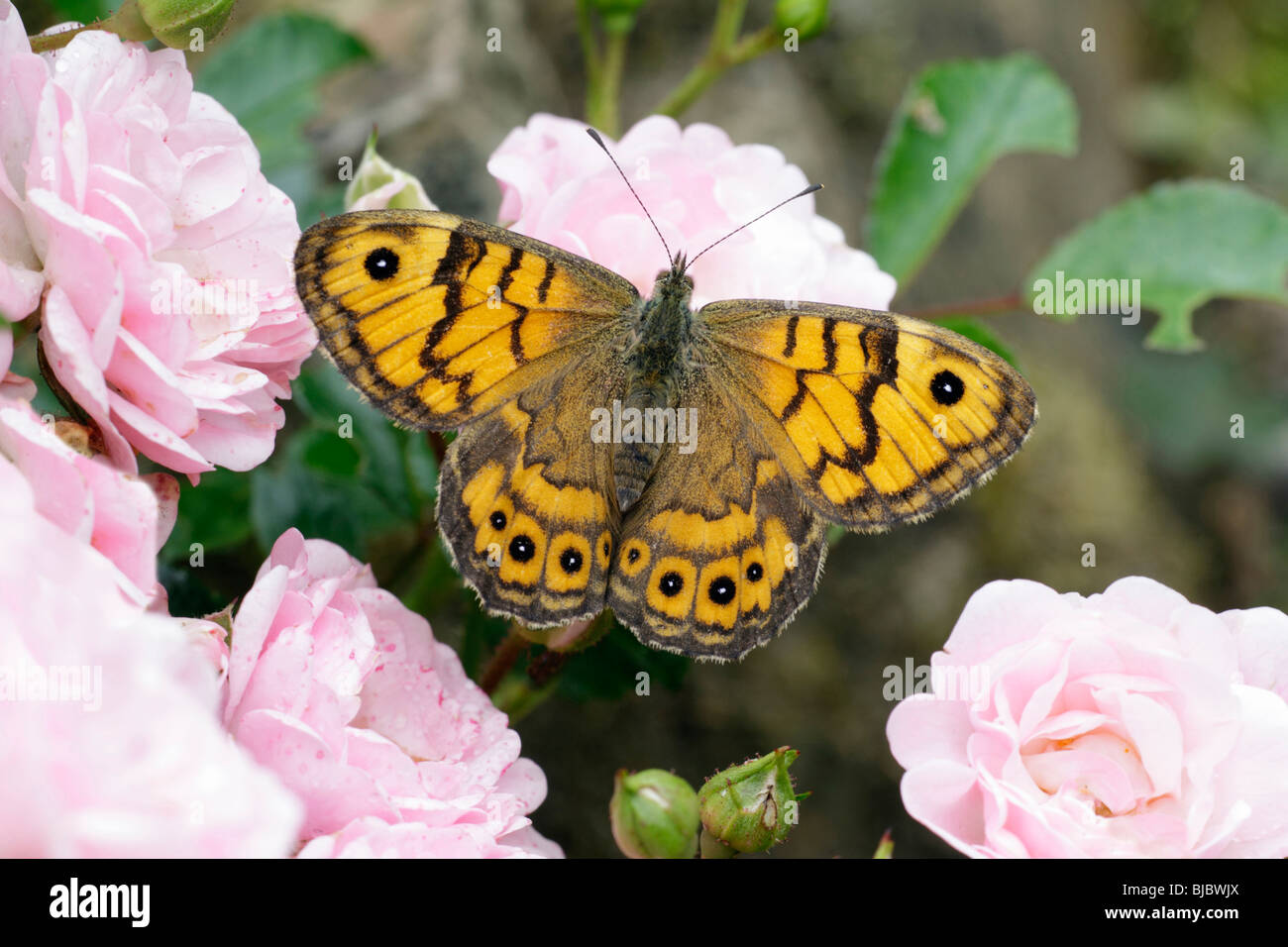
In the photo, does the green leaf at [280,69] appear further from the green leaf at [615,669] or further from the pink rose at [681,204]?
the green leaf at [615,669]

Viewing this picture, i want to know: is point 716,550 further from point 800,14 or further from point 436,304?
point 800,14

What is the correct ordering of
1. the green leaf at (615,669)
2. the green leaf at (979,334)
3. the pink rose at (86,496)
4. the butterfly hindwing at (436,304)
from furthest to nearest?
the green leaf at (979,334) < the green leaf at (615,669) < the butterfly hindwing at (436,304) < the pink rose at (86,496)

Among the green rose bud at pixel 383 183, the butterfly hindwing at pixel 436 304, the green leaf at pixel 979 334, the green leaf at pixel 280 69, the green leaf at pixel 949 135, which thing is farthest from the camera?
the green leaf at pixel 949 135

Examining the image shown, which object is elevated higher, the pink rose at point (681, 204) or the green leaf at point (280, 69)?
the green leaf at point (280, 69)

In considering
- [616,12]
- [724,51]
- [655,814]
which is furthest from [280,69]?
[655,814]

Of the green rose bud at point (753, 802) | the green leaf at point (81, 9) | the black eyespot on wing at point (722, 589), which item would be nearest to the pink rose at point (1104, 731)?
the green rose bud at point (753, 802)

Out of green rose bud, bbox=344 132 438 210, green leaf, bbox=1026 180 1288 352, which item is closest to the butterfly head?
green rose bud, bbox=344 132 438 210

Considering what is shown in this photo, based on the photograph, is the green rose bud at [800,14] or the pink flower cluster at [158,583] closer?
the pink flower cluster at [158,583]
